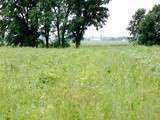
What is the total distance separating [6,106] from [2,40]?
2154 inches

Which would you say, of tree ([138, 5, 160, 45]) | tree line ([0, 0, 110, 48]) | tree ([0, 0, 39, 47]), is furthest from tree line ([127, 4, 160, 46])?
tree ([0, 0, 39, 47])

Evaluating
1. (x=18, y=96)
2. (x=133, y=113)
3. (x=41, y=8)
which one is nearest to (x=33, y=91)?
(x=18, y=96)

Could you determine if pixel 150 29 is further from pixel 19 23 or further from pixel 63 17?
pixel 19 23

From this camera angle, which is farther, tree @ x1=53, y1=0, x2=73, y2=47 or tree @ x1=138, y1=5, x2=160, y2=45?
tree @ x1=138, y1=5, x2=160, y2=45

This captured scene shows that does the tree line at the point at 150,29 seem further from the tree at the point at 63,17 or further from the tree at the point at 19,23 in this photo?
the tree at the point at 19,23

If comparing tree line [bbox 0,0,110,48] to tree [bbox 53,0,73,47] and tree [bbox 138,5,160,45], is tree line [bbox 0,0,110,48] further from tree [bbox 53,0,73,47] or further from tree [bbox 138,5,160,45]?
tree [bbox 138,5,160,45]

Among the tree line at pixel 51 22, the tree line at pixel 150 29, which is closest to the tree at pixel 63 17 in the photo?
the tree line at pixel 51 22

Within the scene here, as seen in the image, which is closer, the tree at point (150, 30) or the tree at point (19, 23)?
the tree at point (19, 23)

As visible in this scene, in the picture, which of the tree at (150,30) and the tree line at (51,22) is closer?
the tree line at (51,22)

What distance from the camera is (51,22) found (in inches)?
2248

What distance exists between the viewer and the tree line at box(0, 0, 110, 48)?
5791 centimetres

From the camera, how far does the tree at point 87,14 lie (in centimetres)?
5891

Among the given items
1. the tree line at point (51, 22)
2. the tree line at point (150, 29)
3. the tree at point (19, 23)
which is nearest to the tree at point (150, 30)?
the tree line at point (150, 29)

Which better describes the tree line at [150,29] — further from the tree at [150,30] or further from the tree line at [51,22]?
the tree line at [51,22]
